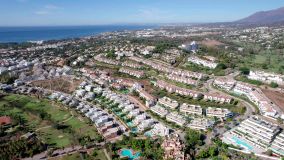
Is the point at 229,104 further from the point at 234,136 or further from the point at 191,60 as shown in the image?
the point at 191,60

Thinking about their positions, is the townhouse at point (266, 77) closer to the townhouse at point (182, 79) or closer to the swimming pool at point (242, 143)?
the townhouse at point (182, 79)

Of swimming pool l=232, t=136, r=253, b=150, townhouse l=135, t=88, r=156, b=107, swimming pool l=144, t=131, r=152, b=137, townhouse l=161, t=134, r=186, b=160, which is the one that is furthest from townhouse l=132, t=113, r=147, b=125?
swimming pool l=232, t=136, r=253, b=150

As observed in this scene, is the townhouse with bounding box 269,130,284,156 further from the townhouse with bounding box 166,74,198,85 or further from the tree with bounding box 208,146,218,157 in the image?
the townhouse with bounding box 166,74,198,85

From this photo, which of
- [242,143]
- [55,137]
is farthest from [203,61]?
[55,137]

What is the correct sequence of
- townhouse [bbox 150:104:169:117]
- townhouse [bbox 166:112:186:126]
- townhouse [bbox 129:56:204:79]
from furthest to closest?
1. townhouse [bbox 129:56:204:79]
2. townhouse [bbox 150:104:169:117]
3. townhouse [bbox 166:112:186:126]

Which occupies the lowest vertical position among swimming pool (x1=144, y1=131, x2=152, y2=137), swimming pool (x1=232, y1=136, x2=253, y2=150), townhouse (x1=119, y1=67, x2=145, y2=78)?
swimming pool (x1=232, y1=136, x2=253, y2=150)

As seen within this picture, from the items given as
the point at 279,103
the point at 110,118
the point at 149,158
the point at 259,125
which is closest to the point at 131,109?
the point at 110,118

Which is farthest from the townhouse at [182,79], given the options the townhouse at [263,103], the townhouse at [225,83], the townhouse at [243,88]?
the townhouse at [263,103]

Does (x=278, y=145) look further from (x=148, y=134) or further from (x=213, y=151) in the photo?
(x=148, y=134)
